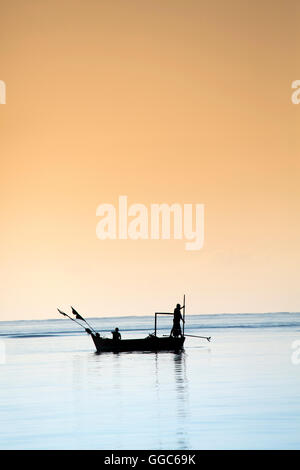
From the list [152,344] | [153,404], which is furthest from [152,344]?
[153,404]

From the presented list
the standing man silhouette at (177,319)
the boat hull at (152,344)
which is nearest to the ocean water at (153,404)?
the standing man silhouette at (177,319)

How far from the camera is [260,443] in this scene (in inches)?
337

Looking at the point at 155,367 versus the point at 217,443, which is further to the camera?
the point at 155,367

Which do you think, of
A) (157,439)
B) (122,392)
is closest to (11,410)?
(122,392)

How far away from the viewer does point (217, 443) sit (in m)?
8.52

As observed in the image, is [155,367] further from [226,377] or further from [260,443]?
[260,443]

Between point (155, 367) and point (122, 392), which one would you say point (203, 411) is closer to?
point (122, 392)

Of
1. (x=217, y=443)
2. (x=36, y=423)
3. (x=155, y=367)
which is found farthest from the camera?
(x=155, y=367)

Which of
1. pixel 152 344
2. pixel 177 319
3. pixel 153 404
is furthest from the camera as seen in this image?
pixel 152 344

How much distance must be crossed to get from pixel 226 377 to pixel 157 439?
6212mm

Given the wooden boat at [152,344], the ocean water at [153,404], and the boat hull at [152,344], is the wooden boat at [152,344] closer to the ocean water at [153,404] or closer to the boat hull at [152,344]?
the boat hull at [152,344]

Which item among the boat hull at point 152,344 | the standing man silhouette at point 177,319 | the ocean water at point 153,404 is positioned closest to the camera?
the ocean water at point 153,404

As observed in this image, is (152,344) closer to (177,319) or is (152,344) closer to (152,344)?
(152,344)
